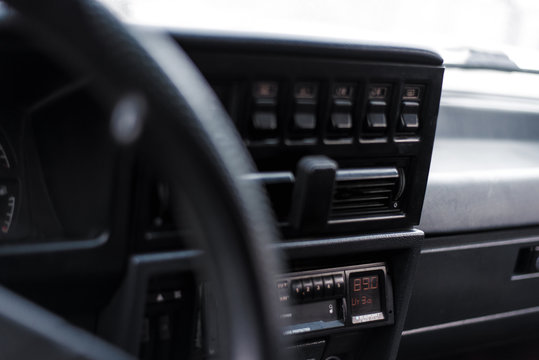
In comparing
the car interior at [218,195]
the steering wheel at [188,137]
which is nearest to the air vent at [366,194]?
the car interior at [218,195]

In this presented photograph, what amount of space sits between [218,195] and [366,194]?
29.3 inches

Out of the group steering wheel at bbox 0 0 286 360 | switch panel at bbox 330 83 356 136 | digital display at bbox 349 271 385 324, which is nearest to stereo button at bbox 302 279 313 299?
digital display at bbox 349 271 385 324

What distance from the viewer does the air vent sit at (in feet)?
4.09

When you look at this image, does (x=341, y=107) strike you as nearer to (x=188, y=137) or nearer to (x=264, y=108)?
(x=264, y=108)

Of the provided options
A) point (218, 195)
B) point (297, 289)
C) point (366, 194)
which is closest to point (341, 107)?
point (366, 194)

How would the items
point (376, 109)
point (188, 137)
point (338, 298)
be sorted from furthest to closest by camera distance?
point (338, 298) → point (376, 109) → point (188, 137)

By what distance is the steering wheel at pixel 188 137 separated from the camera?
0.54m

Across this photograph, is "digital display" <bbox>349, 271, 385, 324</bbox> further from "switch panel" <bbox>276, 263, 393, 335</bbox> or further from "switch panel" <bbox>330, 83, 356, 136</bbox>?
"switch panel" <bbox>330, 83, 356, 136</bbox>

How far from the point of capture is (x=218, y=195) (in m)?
0.57

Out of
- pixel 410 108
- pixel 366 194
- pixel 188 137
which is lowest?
pixel 366 194

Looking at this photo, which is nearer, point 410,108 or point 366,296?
point 410,108

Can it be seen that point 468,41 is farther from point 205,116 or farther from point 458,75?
point 205,116

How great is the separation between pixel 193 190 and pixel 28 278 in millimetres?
500

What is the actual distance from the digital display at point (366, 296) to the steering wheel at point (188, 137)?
2.50ft
